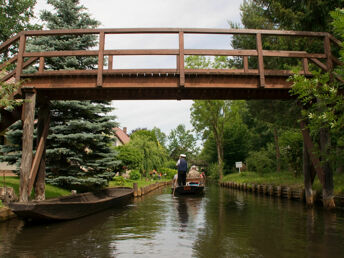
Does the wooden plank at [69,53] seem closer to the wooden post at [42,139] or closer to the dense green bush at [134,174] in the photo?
the wooden post at [42,139]

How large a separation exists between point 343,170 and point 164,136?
77780 mm

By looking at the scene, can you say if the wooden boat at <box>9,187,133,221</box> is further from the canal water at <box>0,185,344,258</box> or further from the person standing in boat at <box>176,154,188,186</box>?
the person standing in boat at <box>176,154,188,186</box>

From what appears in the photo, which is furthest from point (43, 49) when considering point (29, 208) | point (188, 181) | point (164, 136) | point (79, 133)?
point (164, 136)

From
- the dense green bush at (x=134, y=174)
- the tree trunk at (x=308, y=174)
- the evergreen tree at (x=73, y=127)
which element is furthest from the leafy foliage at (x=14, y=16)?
the tree trunk at (x=308, y=174)

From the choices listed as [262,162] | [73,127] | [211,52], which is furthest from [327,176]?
[262,162]

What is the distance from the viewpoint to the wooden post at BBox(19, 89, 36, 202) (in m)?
9.27

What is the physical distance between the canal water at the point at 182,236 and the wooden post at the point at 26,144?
3.26 ft

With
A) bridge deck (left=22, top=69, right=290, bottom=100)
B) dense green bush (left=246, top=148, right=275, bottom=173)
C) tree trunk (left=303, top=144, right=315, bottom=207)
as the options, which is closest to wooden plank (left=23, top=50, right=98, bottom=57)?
bridge deck (left=22, top=69, right=290, bottom=100)

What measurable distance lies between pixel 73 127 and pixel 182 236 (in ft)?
29.6

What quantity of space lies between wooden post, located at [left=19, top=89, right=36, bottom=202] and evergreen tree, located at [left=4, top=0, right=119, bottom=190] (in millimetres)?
3997

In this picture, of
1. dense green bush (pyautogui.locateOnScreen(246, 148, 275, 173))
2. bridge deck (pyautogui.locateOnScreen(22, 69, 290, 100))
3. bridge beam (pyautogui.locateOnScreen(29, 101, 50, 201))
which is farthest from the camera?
dense green bush (pyautogui.locateOnScreen(246, 148, 275, 173))

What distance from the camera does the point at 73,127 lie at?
47.5 ft

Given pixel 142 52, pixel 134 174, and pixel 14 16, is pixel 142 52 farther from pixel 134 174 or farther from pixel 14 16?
pixel 134 174

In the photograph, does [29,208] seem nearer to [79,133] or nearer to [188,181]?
[79,133]
